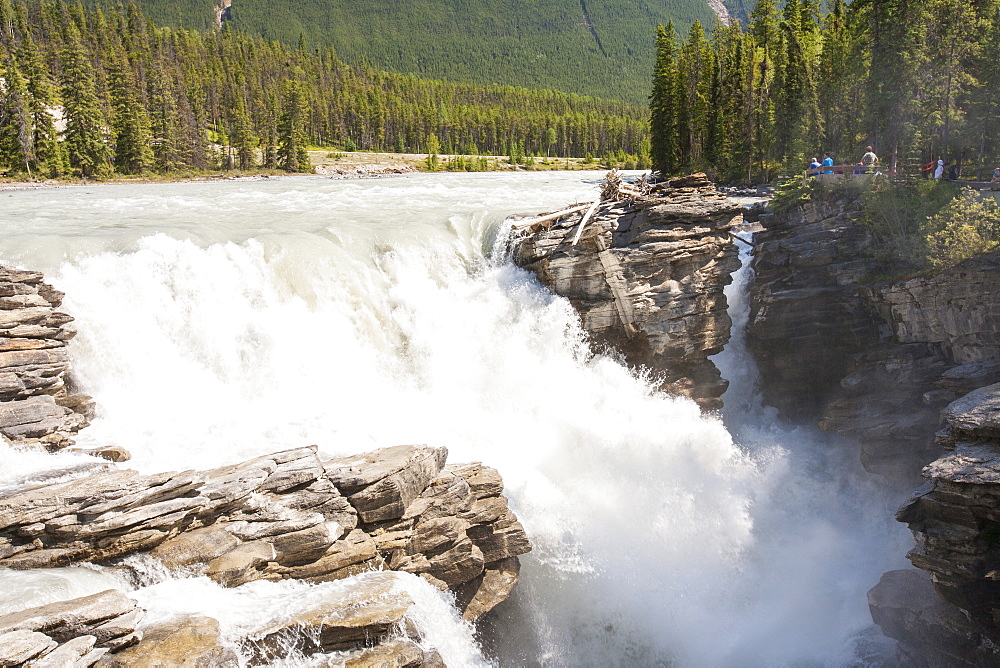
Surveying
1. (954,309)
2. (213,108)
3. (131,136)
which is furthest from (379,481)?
(213,108)

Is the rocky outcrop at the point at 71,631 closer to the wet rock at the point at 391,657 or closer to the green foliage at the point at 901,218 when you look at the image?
the wet rock at the point at 391,657

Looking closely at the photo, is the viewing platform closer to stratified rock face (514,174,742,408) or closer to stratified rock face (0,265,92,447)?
stratified rock face (514,174,742,408)

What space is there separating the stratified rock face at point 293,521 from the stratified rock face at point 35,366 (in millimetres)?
3598

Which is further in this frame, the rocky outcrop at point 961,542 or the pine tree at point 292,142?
the pine tree at point 292,142

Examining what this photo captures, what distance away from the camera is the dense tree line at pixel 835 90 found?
88.8ft

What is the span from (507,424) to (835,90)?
3300 cm

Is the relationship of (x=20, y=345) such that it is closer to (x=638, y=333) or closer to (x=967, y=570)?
(x=638, y=333)

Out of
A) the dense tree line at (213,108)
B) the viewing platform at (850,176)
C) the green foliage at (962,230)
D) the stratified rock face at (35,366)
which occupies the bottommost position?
the stratified rock face at (35,366)

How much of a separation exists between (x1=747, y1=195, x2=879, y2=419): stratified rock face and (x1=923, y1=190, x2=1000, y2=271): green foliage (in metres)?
2.61

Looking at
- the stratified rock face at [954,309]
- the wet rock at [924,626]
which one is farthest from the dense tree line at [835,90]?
the wet rock at [924,626]

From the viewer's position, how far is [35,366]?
15.8 metres

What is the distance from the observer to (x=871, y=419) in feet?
67.7

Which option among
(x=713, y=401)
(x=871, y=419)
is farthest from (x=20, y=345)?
(x=871, y=419)

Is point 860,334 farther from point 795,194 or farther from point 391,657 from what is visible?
point 391,657
